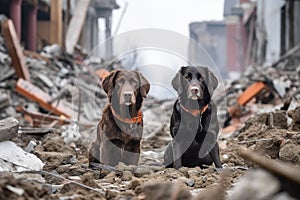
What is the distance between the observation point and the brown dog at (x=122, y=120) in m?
5.99

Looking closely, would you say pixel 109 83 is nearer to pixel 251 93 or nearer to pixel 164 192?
pixel 164 192

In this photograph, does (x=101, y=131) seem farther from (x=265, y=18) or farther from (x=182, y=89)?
(x=265, y=18)

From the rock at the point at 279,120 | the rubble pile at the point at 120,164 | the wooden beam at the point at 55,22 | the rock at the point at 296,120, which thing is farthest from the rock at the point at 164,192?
A: the wooden beam at the point at 55,22

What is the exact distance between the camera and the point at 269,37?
26.0 metres

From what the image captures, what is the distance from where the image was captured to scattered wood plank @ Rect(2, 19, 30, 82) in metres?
14.2

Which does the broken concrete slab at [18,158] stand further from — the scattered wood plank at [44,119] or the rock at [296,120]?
the scattered wood plank at [44,119]

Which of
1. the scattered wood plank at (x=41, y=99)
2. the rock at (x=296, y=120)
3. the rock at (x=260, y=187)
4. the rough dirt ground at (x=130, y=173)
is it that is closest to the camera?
the rock at (x=260, y=187)

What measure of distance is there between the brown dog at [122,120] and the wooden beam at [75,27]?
55.1ft

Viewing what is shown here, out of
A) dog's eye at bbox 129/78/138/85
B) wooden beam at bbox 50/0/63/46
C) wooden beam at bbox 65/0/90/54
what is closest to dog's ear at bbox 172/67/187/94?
dog's eye at bbox 129/78/138/85

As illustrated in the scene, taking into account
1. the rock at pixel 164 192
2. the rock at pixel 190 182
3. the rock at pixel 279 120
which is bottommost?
the rock at pixel 279 120

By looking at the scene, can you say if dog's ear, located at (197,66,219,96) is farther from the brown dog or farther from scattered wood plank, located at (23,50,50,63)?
scattered wood plank, located at (23,50,50,63)

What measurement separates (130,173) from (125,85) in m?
0.98

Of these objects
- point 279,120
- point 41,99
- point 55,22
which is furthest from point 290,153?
point 55,22

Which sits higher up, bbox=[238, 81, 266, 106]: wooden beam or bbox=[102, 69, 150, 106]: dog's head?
bbox=[102, 69, 150, 106]: dog's head
